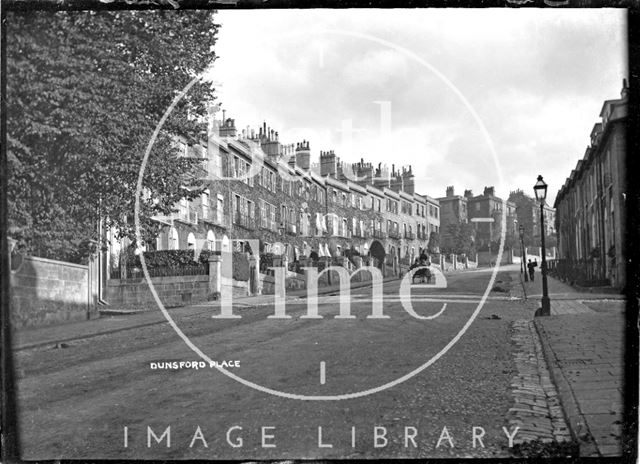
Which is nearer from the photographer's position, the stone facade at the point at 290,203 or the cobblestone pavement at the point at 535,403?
the cobblestone pavement at the point at 535,403

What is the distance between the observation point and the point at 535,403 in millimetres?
4496

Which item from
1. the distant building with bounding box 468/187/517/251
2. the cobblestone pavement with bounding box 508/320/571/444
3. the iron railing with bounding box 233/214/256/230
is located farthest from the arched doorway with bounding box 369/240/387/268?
the cobblestone pavement with bounding box 508/320/571/444

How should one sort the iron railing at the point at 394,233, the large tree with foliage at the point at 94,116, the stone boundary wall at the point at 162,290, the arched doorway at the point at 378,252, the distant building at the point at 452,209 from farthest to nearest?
the iron railing at the point at 394,233
the arched doorway at the point at 378,252
the stone boundary wall at the point at 162,290
the distant building at the point at 452,209
the large tree with foliage at the point at 94,116

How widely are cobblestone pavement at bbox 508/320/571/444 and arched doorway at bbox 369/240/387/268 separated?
1.46 m

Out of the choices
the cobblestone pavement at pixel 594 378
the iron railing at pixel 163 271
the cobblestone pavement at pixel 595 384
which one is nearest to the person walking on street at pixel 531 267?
the cobblestone pavement at pixel 594 378

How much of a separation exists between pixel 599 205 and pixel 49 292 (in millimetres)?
4583

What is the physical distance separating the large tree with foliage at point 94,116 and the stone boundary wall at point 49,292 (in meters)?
0.15

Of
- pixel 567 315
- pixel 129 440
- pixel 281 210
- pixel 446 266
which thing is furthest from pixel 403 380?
pixel 567 315

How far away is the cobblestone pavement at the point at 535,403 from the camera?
3555 millimetres

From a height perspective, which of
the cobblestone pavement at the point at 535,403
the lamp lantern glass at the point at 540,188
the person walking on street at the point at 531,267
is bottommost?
the cobblestone pavement at the point at 535,403

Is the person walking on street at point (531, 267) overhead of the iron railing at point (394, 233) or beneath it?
beneath

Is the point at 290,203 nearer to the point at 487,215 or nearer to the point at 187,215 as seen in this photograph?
the point at 187,215

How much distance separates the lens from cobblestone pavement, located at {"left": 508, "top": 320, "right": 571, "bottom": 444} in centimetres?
355

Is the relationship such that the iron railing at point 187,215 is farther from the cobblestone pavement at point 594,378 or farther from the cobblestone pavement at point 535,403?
the cobblestone pavement at point 594,378
